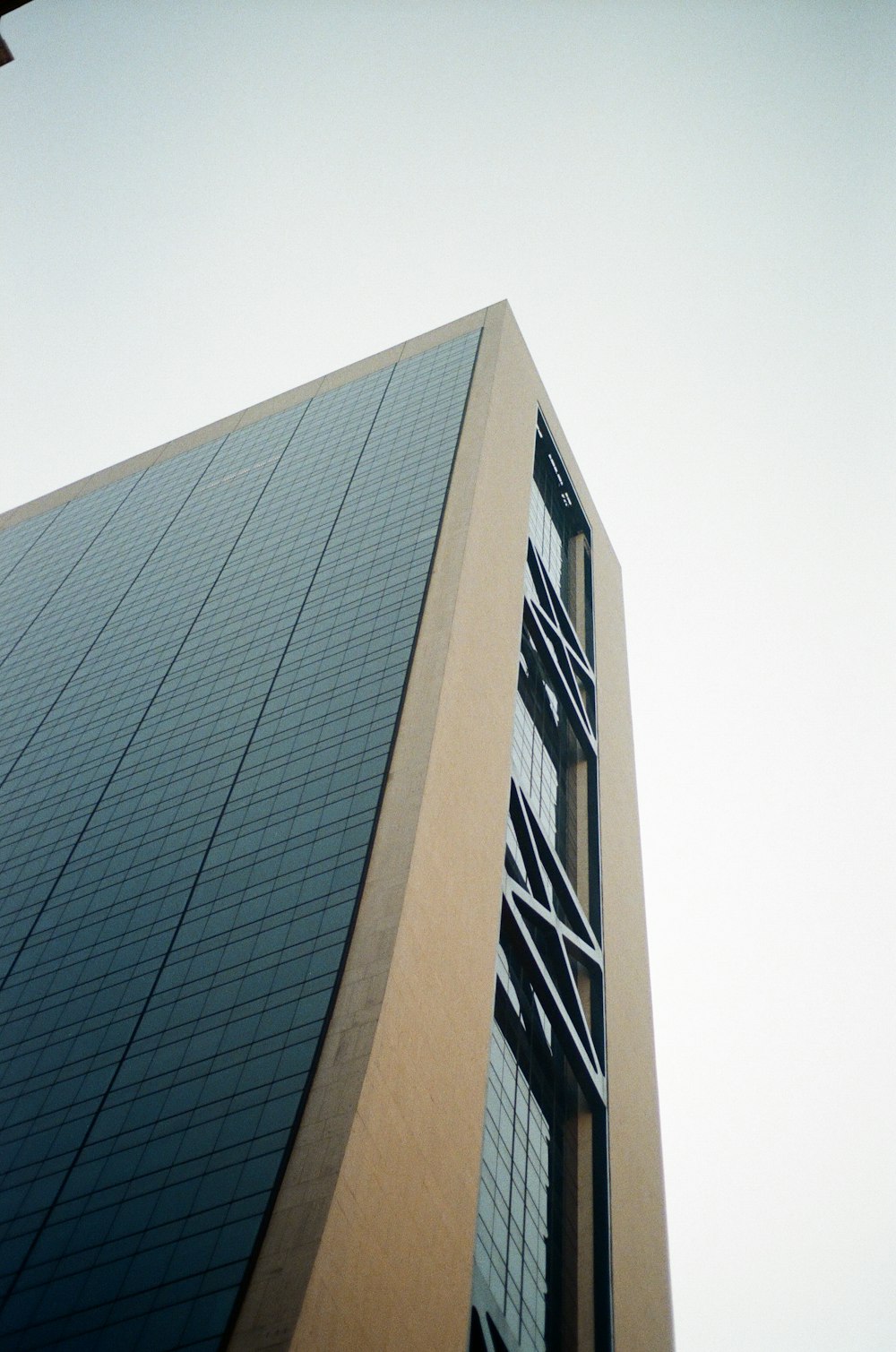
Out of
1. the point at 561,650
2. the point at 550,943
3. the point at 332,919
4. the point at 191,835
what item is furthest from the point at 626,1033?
the point at 332,919

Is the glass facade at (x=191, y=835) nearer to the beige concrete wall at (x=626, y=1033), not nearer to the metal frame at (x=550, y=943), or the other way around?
the metal frame at (x=550, y=943)

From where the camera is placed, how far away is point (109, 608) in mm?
39938

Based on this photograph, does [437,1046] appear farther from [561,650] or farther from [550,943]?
[561,650]

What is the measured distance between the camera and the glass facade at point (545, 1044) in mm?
22609

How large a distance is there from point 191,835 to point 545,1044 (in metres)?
10.1

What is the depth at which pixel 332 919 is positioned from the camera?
67.5 ft

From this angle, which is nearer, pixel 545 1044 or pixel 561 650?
pixel 545 1044

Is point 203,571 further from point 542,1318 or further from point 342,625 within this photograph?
point 542,1318

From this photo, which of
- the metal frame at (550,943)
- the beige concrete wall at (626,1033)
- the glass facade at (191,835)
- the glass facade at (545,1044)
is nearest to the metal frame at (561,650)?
the glass facade at (545,1044)

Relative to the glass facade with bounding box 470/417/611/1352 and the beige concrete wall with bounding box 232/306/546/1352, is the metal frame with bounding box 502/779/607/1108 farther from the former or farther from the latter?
the beige concrete wall with bounding box 232/306/546/1352

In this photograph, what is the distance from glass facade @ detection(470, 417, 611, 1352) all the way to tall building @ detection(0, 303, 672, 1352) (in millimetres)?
105

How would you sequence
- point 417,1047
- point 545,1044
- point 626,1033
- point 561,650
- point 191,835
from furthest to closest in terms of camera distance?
point 561,650
point 626,1033
point 545,1044
point 191,835
point 417,1047

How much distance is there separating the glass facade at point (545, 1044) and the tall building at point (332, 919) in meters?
0.10

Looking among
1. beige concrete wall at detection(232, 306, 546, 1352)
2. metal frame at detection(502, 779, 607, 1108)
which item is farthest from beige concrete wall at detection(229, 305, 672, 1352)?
metal frame at detection(502, 779, 607, 1108)
